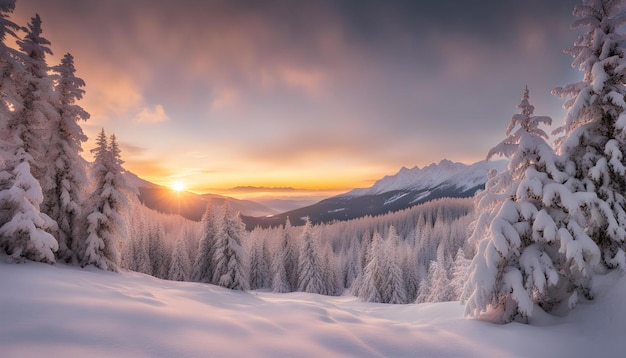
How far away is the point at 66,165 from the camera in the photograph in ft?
58.9

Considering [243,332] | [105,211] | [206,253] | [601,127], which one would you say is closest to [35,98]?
[105,211]

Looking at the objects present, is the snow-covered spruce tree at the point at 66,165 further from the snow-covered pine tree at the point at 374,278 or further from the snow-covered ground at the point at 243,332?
the snow-covered pine tree at the point at 374,278

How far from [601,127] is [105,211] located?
27.2 m

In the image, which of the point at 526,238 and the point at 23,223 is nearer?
the point at 526,238

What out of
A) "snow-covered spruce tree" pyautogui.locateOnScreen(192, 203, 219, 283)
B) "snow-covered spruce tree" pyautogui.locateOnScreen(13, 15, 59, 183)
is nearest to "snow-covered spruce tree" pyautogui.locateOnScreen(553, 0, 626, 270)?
"snow-covered spruce tree" pyautogui.locateOnScreen(13, 15, 59, 183)

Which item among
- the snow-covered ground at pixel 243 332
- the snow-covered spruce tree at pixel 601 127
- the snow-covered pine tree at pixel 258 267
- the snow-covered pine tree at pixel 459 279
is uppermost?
the snow-covered spruce tree at pixel 601 127

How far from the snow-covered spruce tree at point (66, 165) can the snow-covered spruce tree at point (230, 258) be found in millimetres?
14320

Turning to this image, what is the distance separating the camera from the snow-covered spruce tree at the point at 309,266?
4884 cm

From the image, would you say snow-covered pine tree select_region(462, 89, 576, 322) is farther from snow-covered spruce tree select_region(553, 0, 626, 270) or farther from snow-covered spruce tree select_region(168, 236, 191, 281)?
snow-covered spruce tree select_region(168, 236, 191, 281)

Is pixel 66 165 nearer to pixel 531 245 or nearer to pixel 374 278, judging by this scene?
pixel 531 245

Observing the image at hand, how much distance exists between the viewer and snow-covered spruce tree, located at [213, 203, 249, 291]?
30.0m

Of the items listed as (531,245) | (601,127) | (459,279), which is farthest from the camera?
(459,279)

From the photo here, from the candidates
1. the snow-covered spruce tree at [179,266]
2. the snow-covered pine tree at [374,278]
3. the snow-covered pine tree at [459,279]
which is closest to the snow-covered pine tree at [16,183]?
the snow-covered spruce tree at [179,266]

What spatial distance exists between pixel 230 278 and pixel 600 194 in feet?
96.0
